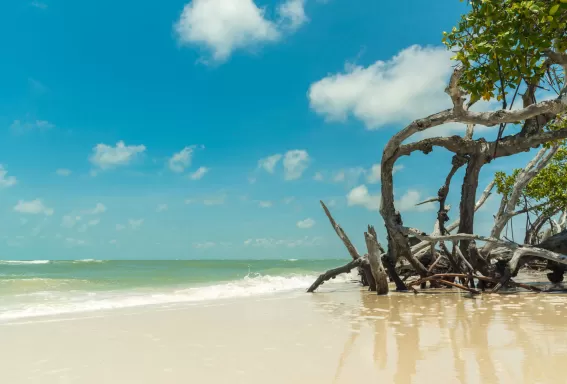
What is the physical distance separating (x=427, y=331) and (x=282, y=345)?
1.72m

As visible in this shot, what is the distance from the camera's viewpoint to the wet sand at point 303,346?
11.5 ft

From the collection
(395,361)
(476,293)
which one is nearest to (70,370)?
(395,361)

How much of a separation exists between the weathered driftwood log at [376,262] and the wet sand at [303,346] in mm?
2265

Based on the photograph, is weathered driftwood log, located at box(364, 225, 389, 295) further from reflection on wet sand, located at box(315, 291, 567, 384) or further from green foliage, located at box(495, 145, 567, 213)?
green foliage, located at box(495, 145, 567, 213)

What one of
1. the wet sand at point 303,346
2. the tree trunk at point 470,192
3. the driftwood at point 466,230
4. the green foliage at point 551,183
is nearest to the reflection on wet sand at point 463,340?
the wet sand at point 303,346

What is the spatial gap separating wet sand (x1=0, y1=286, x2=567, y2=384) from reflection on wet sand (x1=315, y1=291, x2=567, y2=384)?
0.01 m

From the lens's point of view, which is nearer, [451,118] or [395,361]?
[395,361]

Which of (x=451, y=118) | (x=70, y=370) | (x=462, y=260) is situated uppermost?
(x=451, y=118)

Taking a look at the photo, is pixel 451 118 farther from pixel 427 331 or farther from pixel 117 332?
pixel 117 332

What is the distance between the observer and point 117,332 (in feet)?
19.0

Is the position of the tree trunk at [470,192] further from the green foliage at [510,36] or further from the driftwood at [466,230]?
the green foliage at [510,36]

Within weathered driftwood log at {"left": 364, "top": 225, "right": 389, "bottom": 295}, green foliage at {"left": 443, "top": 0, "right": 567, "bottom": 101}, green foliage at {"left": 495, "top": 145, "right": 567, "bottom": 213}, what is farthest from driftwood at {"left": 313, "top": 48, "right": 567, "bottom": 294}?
green foliage at {"left": 495, "top": 145, "right": 567, "bottom": 213}

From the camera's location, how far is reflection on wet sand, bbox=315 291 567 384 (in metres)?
3.37

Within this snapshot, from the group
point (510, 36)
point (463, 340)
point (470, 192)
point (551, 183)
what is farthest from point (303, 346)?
point (551, 183)
